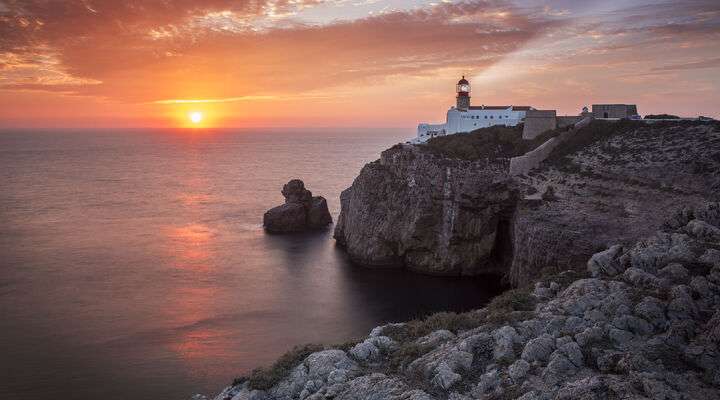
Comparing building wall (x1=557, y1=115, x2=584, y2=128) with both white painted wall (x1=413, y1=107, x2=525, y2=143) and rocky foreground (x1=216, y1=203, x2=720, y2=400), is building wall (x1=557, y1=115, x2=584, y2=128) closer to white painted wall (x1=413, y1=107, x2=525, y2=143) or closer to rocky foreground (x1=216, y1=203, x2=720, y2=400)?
white painted wall (x1=413, y1=107, x2=525, y2=143)

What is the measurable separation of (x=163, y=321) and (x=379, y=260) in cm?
1851

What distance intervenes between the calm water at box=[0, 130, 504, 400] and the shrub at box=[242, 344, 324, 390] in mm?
10916

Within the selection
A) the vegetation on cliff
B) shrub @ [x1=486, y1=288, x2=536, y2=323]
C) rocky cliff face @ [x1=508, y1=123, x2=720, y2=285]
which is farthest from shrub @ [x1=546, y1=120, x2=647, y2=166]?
shrub @ [x1=486, y1=288, x2=536, y2=323]

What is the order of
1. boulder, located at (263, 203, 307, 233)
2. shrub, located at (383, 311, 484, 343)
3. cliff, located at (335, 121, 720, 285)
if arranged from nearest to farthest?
shrub, located at (383, 311, 484, 343) → cliff, located at (335, 121, 720, 285) → boulder, located at (263, 203, 307, 233)

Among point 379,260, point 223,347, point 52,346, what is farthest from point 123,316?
point 379,260

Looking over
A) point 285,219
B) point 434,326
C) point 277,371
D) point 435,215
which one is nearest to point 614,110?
point 435,215

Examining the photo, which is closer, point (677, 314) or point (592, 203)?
point (677, 314)

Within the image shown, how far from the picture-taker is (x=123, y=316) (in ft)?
115

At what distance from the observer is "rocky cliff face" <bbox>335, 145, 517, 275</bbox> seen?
43.8 metres

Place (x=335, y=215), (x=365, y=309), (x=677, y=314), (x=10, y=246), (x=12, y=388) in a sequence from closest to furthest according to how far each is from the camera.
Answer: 1. (x=677, y=314)
2. (x=12, y=388)
3. (x=365, y=309)
4. (x=10, y=246)
5. (x=335, y=215)

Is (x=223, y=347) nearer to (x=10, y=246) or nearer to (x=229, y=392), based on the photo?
(x=229, y=392)

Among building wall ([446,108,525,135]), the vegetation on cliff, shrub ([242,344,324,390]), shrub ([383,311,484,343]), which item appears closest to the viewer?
shrub ([242,344,324,390])

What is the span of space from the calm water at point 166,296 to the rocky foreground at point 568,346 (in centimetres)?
1328

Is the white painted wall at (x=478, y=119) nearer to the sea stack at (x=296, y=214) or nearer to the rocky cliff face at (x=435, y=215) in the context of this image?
the sea stack at (x=296, y=214)
